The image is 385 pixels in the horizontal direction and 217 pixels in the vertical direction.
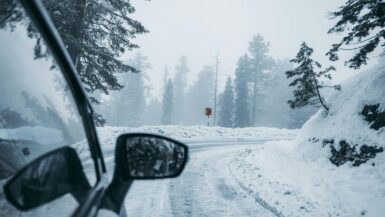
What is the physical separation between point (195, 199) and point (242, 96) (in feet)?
153

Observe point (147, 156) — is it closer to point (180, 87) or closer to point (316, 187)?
point (316, 187)

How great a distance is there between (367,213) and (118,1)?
1371 centimetres

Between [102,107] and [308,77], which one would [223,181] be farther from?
[102,107]

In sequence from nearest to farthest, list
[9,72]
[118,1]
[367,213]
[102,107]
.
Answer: [9,72] < [367,213] < [118,1] < [102,107]

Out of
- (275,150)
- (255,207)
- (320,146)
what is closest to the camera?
(255,207)

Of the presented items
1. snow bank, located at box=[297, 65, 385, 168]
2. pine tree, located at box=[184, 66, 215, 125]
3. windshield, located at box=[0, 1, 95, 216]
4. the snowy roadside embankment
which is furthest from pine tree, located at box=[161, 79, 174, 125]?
windshield, located at box=[0, 1, 95, 216]

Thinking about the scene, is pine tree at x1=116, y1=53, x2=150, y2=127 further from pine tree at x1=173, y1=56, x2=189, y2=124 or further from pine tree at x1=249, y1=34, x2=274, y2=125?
pine tree at x1=249, y1=34, x2=274, y2=125

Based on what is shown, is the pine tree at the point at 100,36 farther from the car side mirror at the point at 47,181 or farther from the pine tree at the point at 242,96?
the pine tree at the point at 242,96

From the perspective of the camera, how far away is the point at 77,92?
208cm

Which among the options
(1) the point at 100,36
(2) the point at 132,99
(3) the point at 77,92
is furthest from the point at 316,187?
(2) the point at 132,99

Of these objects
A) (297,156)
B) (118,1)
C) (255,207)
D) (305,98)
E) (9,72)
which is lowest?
(255,207)

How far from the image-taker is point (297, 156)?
1221 cm

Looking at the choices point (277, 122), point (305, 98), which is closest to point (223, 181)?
point (305, 98)

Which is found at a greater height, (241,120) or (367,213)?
(241,120)
